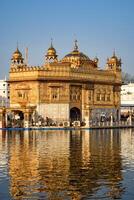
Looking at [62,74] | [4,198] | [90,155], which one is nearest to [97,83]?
[62,74]

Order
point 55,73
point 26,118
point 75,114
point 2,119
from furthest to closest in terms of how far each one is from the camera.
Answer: point 75,114 < point 55,73 < point 2,119 < point 26,118

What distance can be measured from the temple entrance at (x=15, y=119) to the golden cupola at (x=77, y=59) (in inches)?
414

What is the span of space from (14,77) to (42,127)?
10.8m

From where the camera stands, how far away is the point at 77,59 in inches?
3004

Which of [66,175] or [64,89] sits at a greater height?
[64,89]

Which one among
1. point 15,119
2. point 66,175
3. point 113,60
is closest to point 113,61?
point 113,60

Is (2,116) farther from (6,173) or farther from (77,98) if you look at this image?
(6,173)

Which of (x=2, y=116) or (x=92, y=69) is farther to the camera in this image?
(x=92, y=69)

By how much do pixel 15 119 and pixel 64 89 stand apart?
23.6ft

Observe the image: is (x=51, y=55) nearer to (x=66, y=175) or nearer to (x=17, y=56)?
(x=17, y=56)

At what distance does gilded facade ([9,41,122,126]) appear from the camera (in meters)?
68.5

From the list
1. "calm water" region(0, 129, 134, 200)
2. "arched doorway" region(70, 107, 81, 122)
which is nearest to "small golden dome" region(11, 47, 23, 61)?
"arched doorway" region(70, 107, 81, 122)

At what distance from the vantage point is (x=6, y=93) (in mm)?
120812

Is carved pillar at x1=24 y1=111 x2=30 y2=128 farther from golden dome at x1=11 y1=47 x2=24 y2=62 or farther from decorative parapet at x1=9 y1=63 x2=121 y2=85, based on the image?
golden dome at x1=11 y1=47 x2=24 y2=62
